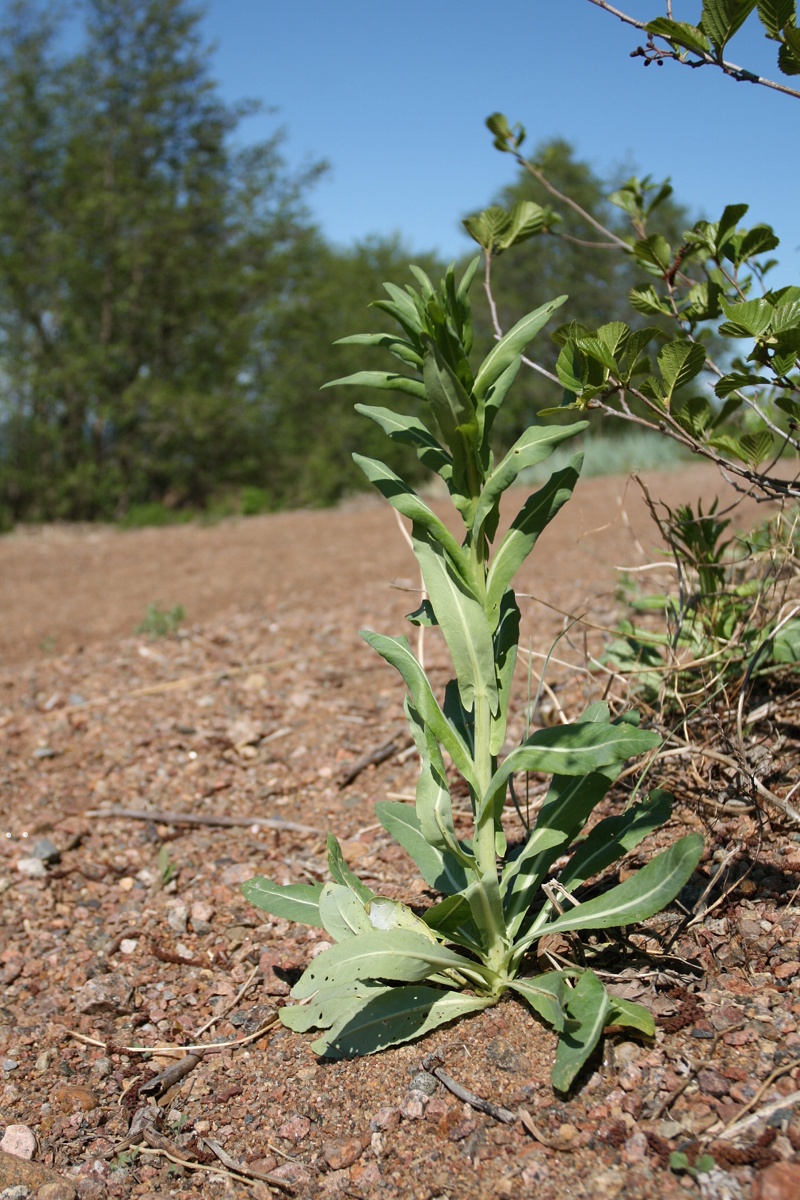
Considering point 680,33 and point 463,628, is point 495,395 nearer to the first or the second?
point 463,628

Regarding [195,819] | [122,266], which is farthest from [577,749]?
[122,266]

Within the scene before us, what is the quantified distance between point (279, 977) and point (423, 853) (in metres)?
0.48

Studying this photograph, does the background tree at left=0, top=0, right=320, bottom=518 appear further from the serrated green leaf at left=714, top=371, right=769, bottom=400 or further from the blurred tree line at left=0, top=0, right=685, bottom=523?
the serrated green leaf at left=714, top=371, right=769, bottom=400

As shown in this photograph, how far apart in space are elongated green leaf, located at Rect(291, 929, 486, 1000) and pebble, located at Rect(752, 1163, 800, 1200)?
58cm

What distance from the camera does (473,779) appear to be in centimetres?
178

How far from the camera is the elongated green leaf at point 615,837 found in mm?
1798

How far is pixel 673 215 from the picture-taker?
18.1 meters

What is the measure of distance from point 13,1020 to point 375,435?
44.5ft

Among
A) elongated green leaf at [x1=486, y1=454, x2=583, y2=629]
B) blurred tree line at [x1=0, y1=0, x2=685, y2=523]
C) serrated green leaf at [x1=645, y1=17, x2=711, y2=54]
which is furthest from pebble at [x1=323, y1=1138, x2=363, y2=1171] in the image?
blurred tree line at [x1=0, y1=0, x2=685, y2=523]

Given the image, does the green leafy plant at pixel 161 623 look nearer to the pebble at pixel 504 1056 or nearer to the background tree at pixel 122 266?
the pebble at pixel 504 1056

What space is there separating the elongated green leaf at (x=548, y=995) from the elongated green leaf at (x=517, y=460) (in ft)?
2.51

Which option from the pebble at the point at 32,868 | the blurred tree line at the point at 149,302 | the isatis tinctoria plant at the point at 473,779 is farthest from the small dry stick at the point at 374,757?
the blurred tree line at the point at 149,302

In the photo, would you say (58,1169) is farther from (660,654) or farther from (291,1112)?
(660,654)

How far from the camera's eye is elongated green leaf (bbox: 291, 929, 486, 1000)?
159 centimetres
